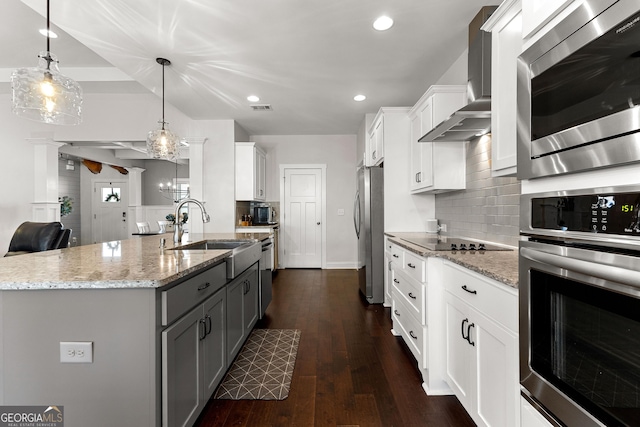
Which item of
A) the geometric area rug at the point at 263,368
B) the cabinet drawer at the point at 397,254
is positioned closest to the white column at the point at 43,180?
the geometric area rug at the point at 263,368

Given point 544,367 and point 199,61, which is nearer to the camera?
point 544,367

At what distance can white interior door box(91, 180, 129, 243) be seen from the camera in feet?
30.7

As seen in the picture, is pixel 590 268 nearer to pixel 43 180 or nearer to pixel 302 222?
pixel 302 222

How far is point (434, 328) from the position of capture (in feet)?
6.33

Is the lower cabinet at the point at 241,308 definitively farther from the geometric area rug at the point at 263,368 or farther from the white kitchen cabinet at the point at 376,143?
the white kitchen cabinet at the point at 376,143

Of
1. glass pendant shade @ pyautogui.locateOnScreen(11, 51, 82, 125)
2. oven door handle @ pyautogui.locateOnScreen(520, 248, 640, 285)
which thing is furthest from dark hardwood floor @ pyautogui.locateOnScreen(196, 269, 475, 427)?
glass pendant shade @ pyautogui.locateOnScreen(11, 51, 82, 125)

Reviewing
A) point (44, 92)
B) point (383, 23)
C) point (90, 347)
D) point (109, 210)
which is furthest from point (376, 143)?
point (109, 210)

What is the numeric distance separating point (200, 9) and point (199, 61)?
0.85 meters

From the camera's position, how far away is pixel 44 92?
85.3 inches

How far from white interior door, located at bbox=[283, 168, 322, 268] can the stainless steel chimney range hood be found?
398cm

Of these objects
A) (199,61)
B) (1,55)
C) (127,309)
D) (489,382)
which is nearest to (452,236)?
(489,382)

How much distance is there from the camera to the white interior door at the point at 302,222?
6.18 meters

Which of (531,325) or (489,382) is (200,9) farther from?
(489,382)

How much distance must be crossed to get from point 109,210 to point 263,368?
31.0 ft
